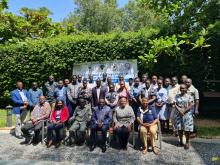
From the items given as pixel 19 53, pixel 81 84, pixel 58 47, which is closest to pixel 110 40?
pixel 58 47

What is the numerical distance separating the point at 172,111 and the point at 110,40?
17.7 ft

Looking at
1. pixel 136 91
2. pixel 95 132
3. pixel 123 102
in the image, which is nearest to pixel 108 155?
pixel 95 132

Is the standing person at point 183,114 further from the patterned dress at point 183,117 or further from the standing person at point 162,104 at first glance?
the standing person at point 162,104

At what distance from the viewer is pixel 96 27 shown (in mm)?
33250

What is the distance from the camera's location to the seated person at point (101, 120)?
9.74 meters

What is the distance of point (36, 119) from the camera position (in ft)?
35.3

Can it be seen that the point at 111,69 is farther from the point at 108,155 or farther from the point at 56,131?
the point at 108,155

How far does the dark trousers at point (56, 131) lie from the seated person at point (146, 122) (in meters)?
2.33

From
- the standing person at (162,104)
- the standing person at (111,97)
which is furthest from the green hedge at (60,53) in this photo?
the standing person at (162,104)

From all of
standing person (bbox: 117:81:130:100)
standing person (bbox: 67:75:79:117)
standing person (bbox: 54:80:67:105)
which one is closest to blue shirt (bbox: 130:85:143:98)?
standing person (bbox: 117:81:130:100)

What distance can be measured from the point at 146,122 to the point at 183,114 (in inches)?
40.2

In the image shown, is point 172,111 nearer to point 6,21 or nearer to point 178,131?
point 178,131

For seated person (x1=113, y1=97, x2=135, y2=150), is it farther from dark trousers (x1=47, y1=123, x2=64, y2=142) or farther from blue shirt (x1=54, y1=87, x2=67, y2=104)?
blue shirt (x1=54, y1=87, x2=67, y2=104)

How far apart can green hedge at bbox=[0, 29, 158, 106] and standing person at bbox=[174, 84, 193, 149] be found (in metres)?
4.48
